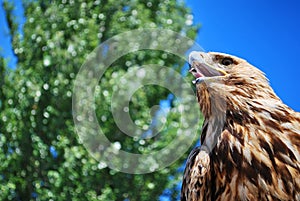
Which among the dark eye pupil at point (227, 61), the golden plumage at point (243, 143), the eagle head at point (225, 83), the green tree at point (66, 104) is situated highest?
the green tree at point (66, 104)

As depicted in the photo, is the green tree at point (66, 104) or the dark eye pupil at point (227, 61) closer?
the dark eye pupil at point (227, 61)

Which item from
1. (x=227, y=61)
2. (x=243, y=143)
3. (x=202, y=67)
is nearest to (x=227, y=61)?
(x=227, y=61)

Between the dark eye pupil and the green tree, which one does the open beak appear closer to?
the dark eye pupil

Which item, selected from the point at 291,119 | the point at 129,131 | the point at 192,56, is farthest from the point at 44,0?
the point at 291,119

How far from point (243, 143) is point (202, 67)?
0.55 metres

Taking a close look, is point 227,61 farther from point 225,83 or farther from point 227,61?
point 225,83

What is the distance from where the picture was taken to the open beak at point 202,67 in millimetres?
2574

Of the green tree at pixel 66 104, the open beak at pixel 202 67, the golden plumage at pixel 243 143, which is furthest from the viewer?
the green tree at pixel 66 104

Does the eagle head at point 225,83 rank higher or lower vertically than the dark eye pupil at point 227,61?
lower

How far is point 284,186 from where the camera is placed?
2.07 meters

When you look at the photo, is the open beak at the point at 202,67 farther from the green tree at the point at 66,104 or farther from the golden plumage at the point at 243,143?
the green tree at the point at 66,104

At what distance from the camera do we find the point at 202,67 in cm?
260

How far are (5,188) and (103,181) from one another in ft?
4.73

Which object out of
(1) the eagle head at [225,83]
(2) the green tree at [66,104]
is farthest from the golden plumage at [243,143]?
(2) the green tree at [66,104]
